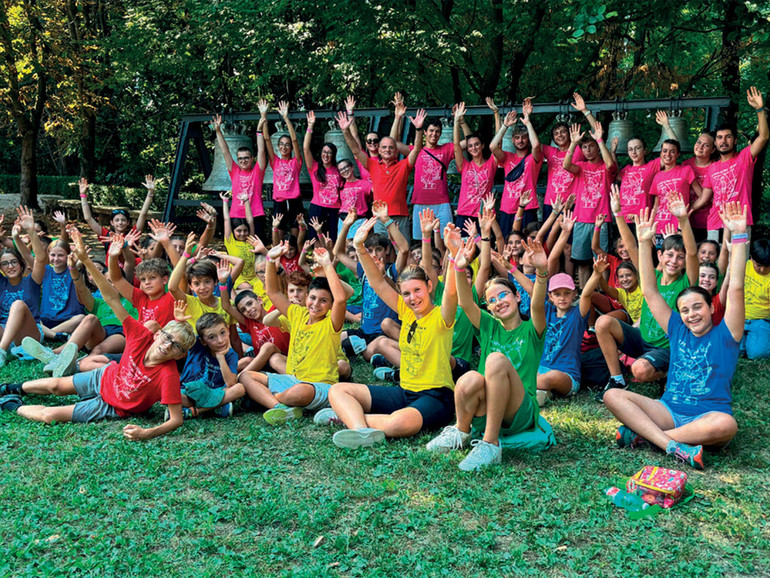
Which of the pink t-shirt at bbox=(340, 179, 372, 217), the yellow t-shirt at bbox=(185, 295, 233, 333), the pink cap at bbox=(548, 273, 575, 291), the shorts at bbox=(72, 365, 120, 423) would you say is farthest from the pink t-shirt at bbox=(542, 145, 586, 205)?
the shorts at bbox=(72, 365, 120, 423)

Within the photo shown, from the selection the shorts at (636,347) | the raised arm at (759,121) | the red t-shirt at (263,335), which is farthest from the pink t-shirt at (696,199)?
the red t-shirt at (263,335)

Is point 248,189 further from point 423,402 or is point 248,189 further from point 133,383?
point 423,402

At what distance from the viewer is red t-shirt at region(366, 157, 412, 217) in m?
9.06

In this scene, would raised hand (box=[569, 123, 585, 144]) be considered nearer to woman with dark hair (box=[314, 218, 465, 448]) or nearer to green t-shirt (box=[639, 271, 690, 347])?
green t-shirt (box=[639, 271, 690, 347])

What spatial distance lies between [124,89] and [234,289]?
1610 cm

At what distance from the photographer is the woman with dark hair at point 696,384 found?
4.22 m

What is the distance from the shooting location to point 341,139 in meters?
10.4

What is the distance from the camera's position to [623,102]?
870cm

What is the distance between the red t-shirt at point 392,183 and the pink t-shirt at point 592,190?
2087mm

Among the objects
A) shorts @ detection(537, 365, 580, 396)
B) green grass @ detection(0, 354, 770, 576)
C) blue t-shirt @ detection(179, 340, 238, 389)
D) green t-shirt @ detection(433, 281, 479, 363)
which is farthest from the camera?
green t-shirt @ detection(433, 281, 479, 363)

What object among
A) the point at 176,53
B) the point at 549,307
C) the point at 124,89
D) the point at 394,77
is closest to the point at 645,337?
the point at 549,307

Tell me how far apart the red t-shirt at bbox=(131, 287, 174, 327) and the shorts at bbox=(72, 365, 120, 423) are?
2.13 ft

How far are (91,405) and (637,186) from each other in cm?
610

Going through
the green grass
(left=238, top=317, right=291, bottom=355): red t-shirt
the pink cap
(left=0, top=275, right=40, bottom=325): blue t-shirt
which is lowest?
the green grass
